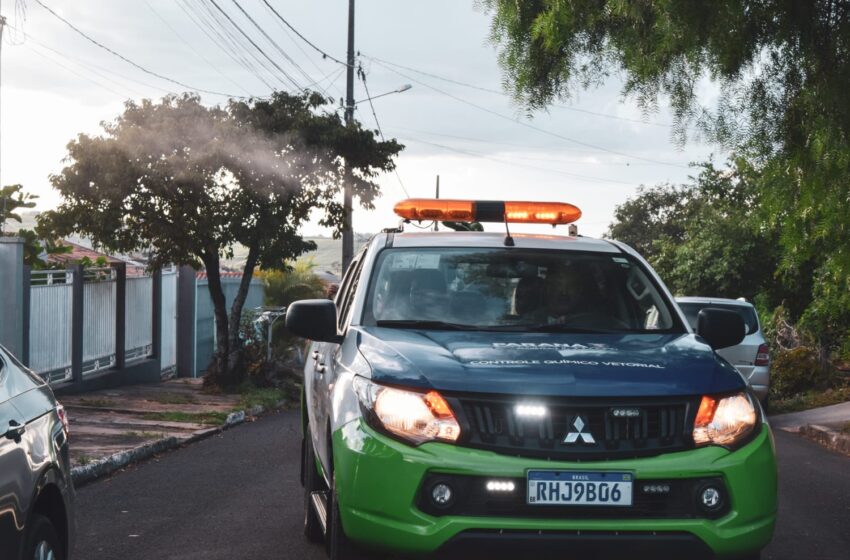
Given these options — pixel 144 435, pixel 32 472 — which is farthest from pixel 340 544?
pixel 144 435

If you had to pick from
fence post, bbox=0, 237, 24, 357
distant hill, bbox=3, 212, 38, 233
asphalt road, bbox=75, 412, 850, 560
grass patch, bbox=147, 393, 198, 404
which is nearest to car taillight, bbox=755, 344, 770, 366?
asphalt road, bbox=75, 412, 850, 560

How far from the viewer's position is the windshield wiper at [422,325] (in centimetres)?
587

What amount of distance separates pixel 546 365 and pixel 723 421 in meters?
0.74

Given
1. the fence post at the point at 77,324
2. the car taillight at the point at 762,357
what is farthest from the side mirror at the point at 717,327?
the fence post at the point at 77,324

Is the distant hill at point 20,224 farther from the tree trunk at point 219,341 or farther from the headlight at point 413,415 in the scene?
the headlight at point 413,415

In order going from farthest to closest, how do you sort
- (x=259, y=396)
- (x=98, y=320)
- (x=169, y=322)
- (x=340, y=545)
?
(x=169, y=322)
(x=98, y=320)
(x=259, y=396)
(x=340, y=545)

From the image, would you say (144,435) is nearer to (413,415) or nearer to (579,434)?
(413,415)

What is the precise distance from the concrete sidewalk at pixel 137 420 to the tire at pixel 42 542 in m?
5.13

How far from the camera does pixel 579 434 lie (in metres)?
4.82

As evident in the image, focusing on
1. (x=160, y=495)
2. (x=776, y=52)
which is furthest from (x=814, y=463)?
(x=160, y=495)

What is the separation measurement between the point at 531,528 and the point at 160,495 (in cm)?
538

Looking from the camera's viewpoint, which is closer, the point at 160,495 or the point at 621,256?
the point at 621,256

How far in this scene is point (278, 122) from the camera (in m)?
20.4

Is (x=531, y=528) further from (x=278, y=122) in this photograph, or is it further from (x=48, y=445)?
(x=278, y=122)
